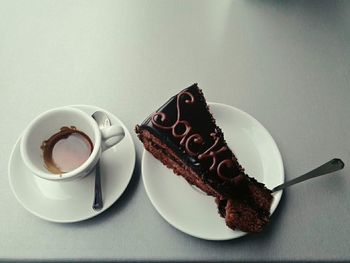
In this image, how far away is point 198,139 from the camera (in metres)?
0.76

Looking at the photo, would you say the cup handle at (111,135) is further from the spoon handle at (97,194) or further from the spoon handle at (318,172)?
the spoon handle at (318,172)

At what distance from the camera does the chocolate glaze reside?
0.73m

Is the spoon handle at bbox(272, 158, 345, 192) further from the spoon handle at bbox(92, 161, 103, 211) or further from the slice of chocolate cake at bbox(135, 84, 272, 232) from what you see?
the spoon handle at bbox(92, 161, 103, 211)

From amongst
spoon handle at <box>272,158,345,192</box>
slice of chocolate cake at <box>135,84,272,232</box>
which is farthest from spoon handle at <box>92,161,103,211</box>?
spoon handle at <box>272,158,345,192</box>

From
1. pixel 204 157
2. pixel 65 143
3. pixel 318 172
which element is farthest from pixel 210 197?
pixel 65 143

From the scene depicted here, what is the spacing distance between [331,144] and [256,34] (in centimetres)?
37

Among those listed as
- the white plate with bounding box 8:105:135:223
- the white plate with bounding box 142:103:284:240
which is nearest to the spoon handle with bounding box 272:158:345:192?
the white plate with bounding box 142:103:284:240

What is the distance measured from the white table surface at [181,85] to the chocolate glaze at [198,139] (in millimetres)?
98

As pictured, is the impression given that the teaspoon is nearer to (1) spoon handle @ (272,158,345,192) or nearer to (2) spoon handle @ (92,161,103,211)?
(2) spoon handle @ (92,161,103,211)

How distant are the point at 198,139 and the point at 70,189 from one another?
0.28 m

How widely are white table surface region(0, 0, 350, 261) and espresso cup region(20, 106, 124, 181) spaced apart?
0.11m

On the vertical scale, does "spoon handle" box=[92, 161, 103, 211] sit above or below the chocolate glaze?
below

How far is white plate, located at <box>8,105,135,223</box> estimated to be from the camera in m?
0.72

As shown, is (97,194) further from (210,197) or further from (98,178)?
(210,197)
